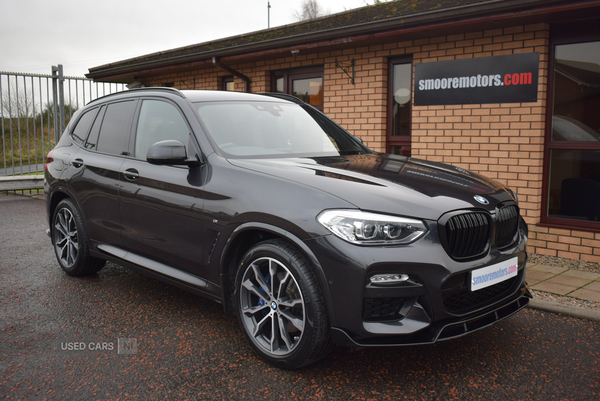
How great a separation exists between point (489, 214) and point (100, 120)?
3700 mm

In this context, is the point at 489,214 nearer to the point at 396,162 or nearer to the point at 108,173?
the point at 396,162

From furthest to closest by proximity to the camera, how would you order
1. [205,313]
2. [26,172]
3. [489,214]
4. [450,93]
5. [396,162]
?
[26,172]
[450,93]
[205,313]
[396,162]
[489,214]

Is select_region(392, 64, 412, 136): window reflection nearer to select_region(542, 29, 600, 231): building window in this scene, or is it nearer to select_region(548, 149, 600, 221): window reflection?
select_region(542, 29, 600, 231): building window

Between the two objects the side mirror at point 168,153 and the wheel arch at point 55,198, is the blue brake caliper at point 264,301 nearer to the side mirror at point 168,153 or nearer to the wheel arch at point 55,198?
the side mirror at point 168,153

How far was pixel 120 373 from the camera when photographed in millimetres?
3008

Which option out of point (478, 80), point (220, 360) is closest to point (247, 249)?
point (220, 360)

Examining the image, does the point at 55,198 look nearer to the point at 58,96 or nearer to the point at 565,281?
the point at 565,281

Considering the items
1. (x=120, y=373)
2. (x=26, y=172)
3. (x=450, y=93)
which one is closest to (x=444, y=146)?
(x=450, y=93)

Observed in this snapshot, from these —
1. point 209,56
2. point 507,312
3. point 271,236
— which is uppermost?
point 209,56

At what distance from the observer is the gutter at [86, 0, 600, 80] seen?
5.10 metres

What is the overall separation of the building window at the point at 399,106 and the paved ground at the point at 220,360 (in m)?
3.69

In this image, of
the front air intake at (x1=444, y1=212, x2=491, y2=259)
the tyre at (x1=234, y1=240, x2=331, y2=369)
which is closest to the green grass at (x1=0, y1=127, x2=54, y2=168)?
the tyre at (x1=234, y1=240, x2=331, y2=369)

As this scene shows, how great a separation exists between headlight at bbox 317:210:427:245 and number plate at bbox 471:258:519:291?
44 cm

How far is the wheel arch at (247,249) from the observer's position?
2.74 metres
